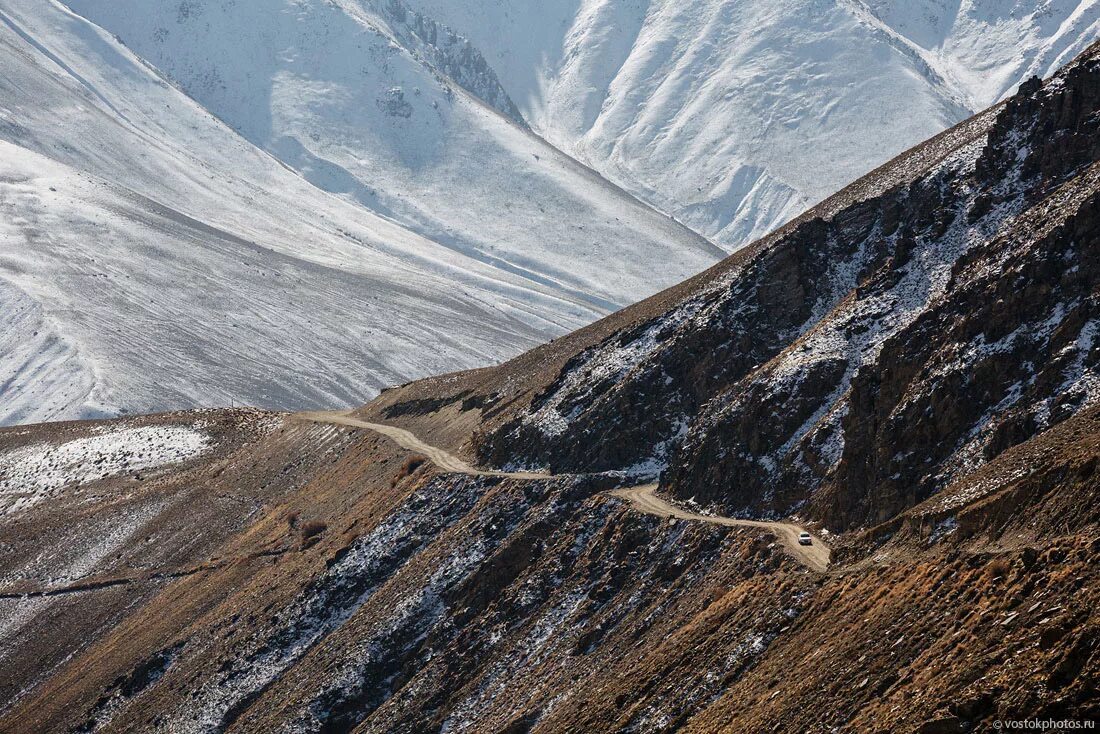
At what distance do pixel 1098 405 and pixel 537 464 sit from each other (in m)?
29.4

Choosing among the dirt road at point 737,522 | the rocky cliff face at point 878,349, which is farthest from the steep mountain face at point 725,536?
the dirt road at point 737,522

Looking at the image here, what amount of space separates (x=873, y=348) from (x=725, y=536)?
32.0ft

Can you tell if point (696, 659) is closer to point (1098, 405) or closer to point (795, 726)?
point (795, 726)

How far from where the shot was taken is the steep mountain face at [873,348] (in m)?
38.7

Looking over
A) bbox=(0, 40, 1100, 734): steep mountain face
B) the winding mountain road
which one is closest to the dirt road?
the winding mountain road

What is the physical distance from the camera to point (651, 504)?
47.9 metres

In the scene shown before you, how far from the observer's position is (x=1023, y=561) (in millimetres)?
25062

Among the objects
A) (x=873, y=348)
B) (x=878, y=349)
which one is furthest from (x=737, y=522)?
(x=873, y=348)

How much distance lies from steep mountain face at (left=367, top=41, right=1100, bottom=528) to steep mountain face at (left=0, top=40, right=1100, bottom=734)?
0.13 m

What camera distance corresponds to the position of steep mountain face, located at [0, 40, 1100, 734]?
90.2 ft

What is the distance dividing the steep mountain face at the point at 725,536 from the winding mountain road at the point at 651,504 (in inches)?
14.6

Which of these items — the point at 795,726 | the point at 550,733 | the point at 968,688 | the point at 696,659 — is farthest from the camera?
the point at 550,733

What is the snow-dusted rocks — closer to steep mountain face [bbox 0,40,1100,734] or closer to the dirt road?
steep mountain face [bbox 0,40,1100,734]

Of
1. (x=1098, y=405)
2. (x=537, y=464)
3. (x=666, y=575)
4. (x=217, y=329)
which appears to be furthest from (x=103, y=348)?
(x=1098, y=405)
